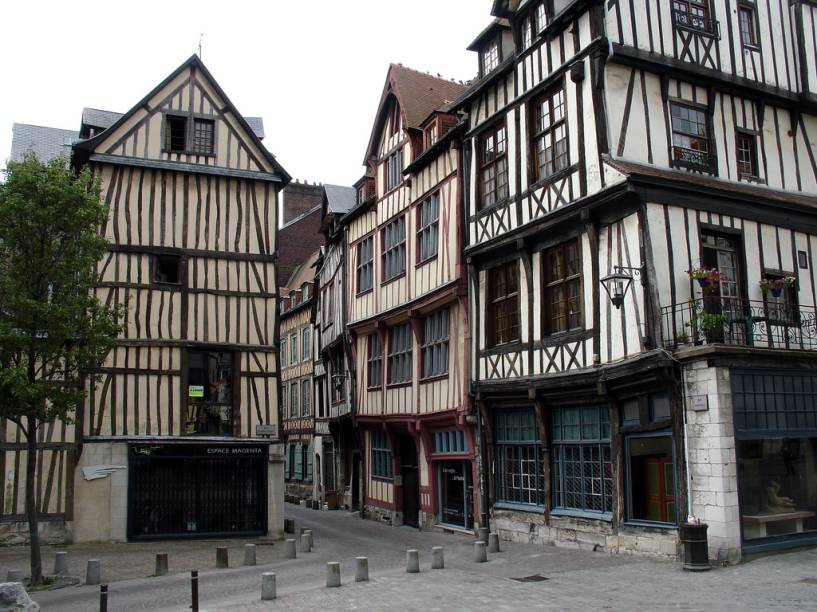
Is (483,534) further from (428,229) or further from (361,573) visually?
(428,229)

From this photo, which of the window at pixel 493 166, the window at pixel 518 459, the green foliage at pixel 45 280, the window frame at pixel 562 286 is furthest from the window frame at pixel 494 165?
the green foliage at pixel 45 280

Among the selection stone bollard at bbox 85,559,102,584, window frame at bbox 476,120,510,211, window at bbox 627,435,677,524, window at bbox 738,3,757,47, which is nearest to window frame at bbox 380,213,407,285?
window frame at bbox 476,120,510,211

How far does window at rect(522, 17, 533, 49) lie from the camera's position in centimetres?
1633

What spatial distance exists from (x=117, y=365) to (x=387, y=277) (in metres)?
7.62

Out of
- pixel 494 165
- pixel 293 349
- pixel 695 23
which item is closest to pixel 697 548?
A: pixel 494 165

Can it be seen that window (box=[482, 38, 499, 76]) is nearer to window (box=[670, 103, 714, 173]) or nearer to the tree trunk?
window (box=[670, 103, 714, 173])

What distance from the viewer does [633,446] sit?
13.6 meters

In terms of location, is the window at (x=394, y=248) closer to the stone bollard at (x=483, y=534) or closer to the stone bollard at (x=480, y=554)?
the stone bollard at (x=483, y=534)

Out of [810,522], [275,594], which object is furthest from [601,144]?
[275,594]

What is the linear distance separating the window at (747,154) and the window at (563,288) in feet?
11.0

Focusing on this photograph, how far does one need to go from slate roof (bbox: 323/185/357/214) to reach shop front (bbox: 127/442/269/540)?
10.3 meters

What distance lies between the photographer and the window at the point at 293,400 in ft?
121

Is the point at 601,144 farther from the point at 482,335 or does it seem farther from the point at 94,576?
the point at 94,576

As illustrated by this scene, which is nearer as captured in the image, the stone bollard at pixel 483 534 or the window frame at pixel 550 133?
the window frame at pixel 550 133
